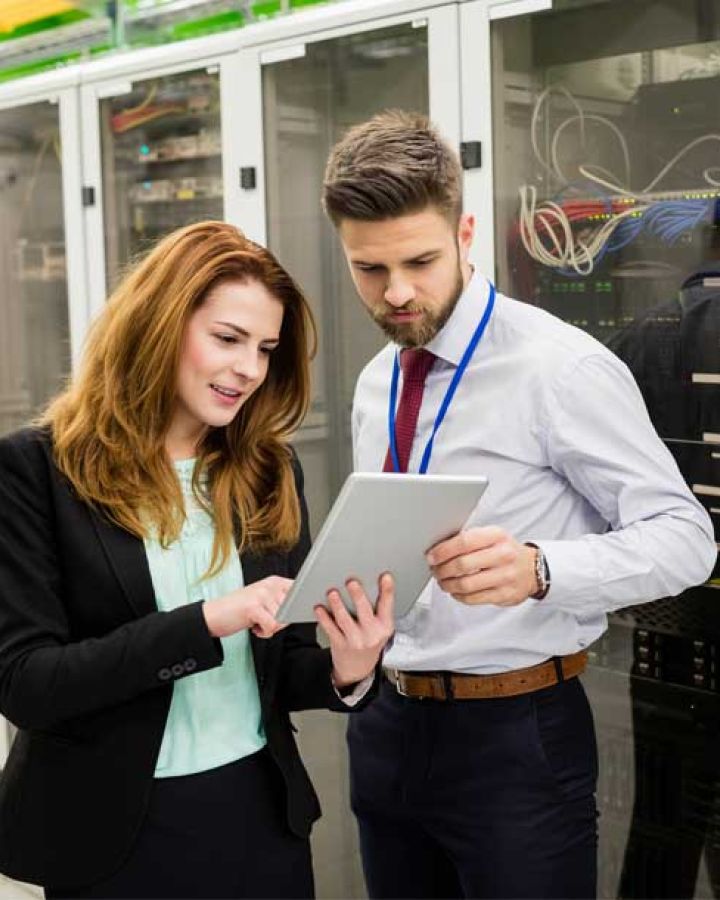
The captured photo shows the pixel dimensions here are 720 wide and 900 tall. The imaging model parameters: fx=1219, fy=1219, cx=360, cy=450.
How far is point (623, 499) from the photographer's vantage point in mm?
1737

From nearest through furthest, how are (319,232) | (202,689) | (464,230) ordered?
(202,689)
(464,230)
(319,232)

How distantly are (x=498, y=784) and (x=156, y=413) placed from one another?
0.75 metres

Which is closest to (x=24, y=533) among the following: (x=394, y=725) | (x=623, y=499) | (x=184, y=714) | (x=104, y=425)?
(x=104, y=425)

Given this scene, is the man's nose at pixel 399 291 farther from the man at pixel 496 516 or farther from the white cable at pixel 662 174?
the white cable at pixel 662 174

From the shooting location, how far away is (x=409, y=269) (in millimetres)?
1807

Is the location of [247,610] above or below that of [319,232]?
below

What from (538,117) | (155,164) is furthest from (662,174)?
(155,164)

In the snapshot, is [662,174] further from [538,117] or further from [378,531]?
[378,531]

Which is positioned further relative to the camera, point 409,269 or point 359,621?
point 409,269

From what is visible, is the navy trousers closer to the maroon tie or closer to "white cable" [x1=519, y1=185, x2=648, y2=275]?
the maroon tie

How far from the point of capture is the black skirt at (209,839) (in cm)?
161

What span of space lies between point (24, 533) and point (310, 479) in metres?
1.62

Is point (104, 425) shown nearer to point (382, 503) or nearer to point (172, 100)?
point (382, 503)

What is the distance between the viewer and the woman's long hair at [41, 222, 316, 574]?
64.4 inches
